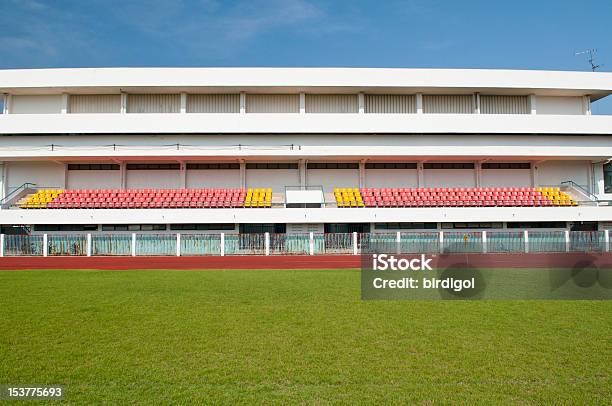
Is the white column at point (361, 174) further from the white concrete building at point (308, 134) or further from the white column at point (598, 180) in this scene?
the white column at point (598, 180)

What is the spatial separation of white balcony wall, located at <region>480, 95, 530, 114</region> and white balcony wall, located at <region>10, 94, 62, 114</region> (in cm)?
2681

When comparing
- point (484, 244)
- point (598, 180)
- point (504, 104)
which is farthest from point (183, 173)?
point (598, 180)

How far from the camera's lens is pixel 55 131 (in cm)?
2852

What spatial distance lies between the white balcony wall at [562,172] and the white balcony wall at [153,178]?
2310 centimetres

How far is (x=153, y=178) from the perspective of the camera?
3053 cm

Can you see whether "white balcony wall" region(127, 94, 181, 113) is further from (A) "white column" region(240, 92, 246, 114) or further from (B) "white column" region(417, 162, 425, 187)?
(B) "white column" region(417, 162, 425, 187)

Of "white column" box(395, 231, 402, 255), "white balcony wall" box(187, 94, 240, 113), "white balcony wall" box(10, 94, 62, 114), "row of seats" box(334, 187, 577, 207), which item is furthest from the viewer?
"white balcony wall" box(187, 94, 240, 113)

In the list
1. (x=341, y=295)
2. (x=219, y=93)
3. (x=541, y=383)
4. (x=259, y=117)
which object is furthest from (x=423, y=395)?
(x=219, y=93)

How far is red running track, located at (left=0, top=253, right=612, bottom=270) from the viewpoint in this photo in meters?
19.2

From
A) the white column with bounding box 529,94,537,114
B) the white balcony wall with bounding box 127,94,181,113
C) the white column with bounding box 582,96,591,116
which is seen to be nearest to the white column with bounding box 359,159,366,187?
the white column with bounding box 529,94,537,114

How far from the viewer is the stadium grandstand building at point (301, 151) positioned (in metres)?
26.3

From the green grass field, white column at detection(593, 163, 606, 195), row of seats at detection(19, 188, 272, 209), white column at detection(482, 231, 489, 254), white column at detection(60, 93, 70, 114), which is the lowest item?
the green grass field

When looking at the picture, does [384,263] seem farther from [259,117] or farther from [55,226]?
[55,226]

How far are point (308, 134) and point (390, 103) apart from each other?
6.02m
